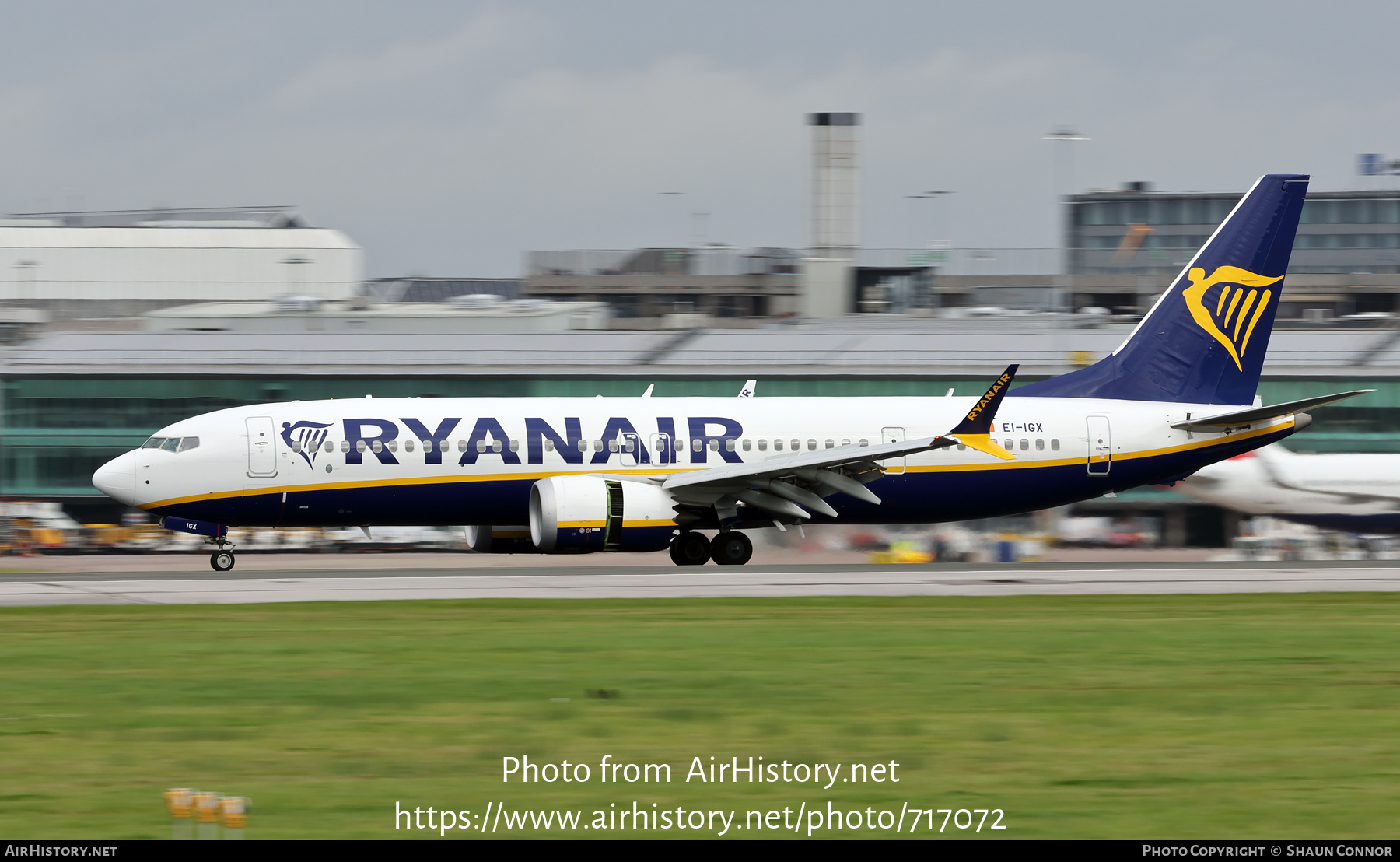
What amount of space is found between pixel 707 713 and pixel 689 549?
2049cm

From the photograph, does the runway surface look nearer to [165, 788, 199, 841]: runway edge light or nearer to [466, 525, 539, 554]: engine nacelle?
[466, 525, 539, 554]: engine nacelle

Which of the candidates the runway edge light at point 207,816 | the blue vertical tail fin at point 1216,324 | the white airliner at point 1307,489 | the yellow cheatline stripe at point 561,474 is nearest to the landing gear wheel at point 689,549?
the yellow cheatline stripe at point 561,474

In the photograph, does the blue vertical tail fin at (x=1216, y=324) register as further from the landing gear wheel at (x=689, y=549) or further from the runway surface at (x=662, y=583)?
the landing gear wheel at (x=689, y=549)

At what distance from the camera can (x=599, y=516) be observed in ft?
109

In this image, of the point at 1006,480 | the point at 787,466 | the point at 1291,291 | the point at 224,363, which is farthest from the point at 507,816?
the point at 1291,291

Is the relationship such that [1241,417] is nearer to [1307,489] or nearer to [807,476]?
[807,476]

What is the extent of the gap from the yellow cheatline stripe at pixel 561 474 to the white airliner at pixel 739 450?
1.5 inches

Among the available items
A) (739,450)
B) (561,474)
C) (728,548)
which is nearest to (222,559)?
(561,474)

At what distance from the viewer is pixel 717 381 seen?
2223 inches

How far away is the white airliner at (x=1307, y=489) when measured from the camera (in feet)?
158

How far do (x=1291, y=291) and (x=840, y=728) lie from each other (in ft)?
379
